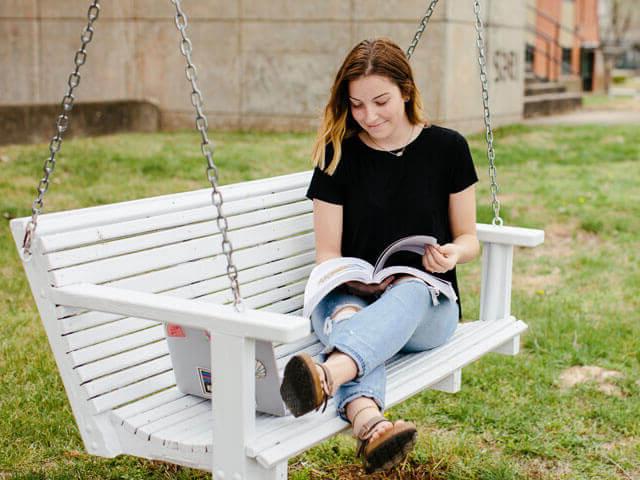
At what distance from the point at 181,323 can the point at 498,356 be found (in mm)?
2553

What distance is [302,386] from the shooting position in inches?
105

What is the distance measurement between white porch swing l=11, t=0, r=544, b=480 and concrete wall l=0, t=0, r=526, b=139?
853 cm

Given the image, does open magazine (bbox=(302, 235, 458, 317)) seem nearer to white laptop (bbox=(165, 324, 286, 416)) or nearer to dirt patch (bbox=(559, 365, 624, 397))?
white laptop (bbox=(165, 324, 286, 416))

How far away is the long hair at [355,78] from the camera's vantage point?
330cm

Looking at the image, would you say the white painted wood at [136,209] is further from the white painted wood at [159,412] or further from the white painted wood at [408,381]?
the white painted wood at [408,381]

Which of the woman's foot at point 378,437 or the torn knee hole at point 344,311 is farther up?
the torn knee hole at point 344,311

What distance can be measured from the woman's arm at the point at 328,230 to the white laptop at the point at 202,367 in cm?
67

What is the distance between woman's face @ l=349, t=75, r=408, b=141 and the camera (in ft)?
10.8

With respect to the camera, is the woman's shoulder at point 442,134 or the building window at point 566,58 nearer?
the woman's shoulder at point 442,134

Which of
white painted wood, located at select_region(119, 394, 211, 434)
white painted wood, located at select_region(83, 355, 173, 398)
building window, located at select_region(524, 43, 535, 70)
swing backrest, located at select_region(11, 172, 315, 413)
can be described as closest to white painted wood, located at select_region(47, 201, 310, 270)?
swing backrest, located at select_region(11, 172, 315, 413)

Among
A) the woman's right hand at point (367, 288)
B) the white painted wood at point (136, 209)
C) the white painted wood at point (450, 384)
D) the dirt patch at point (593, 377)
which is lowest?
the dirt patch at point (593, 377)

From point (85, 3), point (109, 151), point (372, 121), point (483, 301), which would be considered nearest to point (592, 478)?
point (483, 301)

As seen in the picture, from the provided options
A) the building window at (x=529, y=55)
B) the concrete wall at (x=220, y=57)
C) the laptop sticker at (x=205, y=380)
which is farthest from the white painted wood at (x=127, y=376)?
the building window at (x=529, y=55)

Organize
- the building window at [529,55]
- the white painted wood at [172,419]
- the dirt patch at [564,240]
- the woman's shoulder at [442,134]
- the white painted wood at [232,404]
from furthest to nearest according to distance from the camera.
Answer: the building window at [529,55], the dirt patch at [564,240], the woman's shoulder at [442,134], the white painted wood at [172,419], the white painted wood at [232,404]
